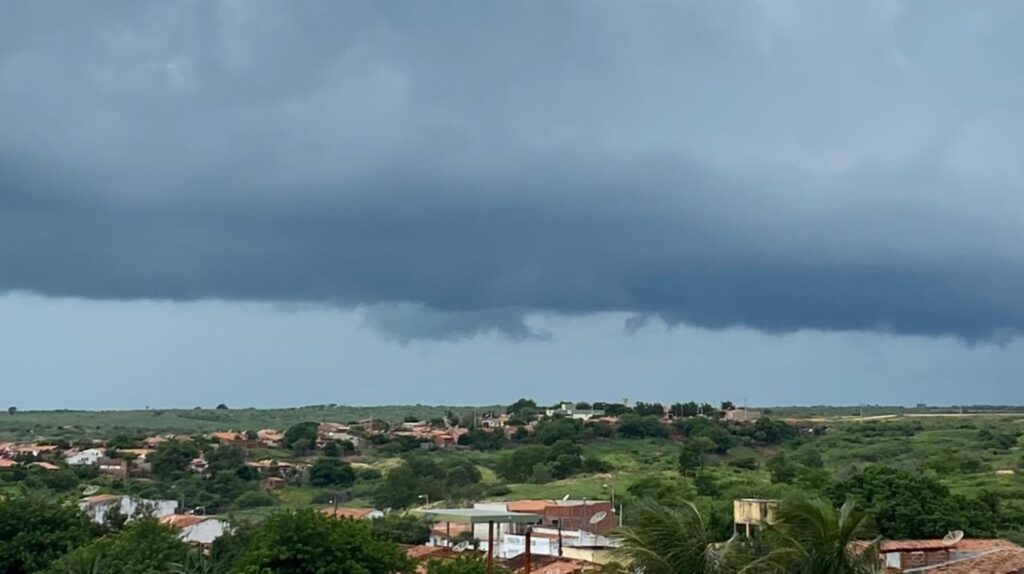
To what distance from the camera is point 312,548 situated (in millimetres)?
32031

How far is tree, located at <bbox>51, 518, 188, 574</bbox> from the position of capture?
34969 millimetres

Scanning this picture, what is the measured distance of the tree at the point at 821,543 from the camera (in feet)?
56.7

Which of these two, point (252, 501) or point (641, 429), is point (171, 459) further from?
point (641, 429)

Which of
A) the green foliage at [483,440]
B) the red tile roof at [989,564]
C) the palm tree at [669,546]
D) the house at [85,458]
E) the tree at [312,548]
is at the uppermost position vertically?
the green foliage at [483,440]

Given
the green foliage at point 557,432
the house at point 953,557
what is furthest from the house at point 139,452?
the house at point 953,557

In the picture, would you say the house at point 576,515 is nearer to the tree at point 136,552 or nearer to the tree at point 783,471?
the tree at point 783,471

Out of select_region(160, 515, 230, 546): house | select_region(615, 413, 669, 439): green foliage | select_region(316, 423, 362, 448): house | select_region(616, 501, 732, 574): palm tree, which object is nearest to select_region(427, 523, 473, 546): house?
select_region(160, 515, 230, 546): house

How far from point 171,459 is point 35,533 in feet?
243

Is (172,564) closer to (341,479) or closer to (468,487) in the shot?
(468,487)

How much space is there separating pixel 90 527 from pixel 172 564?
910 cm

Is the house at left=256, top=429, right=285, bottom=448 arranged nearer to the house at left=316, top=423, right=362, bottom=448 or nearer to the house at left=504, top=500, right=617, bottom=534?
the house at left=316, top=423, right=362, bottom=448

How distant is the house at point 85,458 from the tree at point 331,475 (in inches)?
814

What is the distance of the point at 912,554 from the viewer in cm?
3841

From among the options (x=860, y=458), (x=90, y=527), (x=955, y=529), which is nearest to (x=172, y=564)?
(x=90, y=527)
